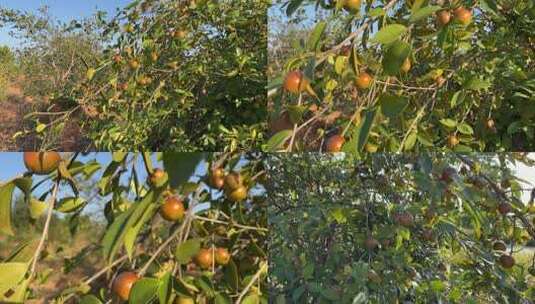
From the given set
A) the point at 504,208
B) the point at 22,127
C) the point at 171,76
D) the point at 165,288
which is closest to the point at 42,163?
the point at 165,288

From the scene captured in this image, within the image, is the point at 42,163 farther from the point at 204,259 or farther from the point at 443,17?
the point at 443,17

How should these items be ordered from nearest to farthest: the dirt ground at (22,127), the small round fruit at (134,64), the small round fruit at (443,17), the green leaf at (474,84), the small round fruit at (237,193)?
the small round fruit at (237,193) → the small round fruit at (443,17) → the green leaf at (474,84) → the small round fruit at (134,64) → the dirt ground at (22,127)

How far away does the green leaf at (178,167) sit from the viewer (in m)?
0.52

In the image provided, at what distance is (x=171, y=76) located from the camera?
1452 mm

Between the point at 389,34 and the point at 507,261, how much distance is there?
349mm

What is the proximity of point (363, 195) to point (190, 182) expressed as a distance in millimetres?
253

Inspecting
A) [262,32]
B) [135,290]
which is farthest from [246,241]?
[262,32]

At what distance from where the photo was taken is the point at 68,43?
1553 mm

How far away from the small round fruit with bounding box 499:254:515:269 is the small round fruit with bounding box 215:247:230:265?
37cm

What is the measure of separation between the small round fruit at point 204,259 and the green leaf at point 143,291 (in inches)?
3.0

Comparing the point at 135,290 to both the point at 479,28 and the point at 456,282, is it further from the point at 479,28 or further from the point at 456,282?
the point at 479,28

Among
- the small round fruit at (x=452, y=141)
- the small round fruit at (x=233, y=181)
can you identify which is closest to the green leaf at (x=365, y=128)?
the small round fruit at (x=233, y=181)

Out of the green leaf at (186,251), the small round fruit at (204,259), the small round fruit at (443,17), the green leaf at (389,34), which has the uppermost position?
the green leaf at (389,34)

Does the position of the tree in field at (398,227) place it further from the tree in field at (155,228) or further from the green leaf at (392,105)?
the green leaf at (392,105)
